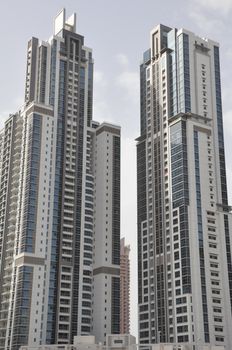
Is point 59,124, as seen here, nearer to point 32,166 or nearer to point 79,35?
point 32,166

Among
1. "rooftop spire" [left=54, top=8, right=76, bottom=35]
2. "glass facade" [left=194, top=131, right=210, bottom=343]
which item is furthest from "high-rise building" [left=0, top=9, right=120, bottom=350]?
"glass facade" [left=194, top=131, right=210, bottom=343]

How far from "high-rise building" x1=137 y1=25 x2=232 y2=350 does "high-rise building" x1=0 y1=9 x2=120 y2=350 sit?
1215 cm

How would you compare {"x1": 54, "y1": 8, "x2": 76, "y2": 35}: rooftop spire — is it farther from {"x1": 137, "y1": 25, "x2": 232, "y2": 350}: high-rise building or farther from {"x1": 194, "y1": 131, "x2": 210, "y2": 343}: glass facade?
{"x1": 194, "y1": 131, "x2": 210, "y2": 343}: glass facade

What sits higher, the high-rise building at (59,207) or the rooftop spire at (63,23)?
the rooftop spire at (63,23)

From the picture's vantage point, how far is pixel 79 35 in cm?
18975

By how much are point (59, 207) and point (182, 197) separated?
123ft

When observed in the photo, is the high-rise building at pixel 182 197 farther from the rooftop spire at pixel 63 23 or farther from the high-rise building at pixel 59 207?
the rooftop spire at pixel 63 23

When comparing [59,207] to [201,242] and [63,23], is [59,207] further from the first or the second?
[63,23]

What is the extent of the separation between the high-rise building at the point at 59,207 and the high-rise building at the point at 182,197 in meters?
12.1

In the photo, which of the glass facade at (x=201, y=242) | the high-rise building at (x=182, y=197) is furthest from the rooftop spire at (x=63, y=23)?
the glass facade at (x=201, y=242)

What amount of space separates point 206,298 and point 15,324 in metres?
49.2

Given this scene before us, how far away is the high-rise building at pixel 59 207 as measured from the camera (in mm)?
153500

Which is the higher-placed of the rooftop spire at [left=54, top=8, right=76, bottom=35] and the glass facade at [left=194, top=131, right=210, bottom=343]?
the rooftop spire at [left=54, top=8, right=76, bottom=35]

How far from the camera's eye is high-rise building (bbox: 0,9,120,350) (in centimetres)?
15350
